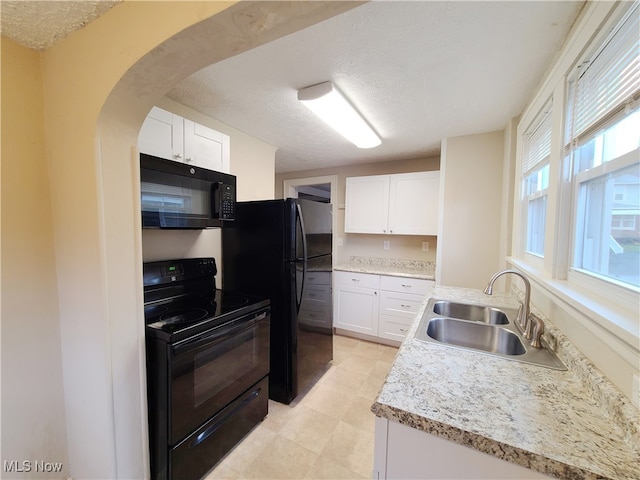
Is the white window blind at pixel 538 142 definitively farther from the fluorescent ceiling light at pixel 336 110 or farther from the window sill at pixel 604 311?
the fluorescent ceiling light at pixel 336 110

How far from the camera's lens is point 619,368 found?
73 centimetres

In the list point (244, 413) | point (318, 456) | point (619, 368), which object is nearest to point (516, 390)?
point (619, 368)

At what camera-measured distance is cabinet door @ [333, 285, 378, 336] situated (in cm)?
310

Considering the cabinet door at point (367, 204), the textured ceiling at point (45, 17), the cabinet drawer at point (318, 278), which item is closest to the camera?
the textured ceiling at point (45, 17)

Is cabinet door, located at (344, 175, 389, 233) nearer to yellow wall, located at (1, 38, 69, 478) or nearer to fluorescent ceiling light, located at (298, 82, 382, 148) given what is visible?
fluorescent ceiling light, located at (298, 82, 382, 148)

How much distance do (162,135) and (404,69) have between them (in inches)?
58.1

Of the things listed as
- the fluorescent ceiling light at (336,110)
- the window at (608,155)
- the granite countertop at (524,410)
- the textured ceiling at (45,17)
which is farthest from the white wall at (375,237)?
the textured ceiling at (45,17)

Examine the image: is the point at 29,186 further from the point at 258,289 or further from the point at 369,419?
the point at 369,419

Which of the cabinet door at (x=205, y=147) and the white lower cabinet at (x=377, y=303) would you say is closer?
the cabinet door at (x=205, y=147)

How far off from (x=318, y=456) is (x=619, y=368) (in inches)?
61.8

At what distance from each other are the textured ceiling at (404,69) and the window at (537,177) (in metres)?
0.26

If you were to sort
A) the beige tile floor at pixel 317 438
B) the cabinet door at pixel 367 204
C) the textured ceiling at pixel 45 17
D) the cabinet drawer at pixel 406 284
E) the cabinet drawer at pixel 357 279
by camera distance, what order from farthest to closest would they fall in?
the cabinet door at pixel 367 204, the cabinet drawer at pixel 357 279, the cabinet drawer at pixel 406 284, the beige tile floor at pixel 317 438, the textured ceiling at pixel 45 17

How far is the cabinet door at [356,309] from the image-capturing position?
3.10 m

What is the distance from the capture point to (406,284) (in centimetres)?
288
